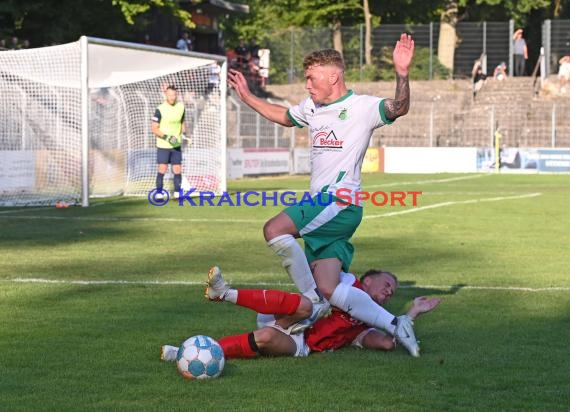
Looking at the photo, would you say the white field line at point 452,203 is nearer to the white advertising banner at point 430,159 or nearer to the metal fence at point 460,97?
the metal fence at point 460,97

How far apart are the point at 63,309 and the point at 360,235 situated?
7154 millimetres

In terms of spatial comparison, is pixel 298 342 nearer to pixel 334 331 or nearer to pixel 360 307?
pixel 334 331

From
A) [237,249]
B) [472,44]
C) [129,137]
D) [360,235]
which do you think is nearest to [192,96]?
[129,137]

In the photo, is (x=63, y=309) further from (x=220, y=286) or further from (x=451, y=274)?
(x=451, y=274)

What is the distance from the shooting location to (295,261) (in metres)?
7.27

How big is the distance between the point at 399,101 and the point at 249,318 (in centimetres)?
202

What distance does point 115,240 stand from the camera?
14445 millimetres

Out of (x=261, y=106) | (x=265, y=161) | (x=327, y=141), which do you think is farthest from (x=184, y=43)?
(x=327, y=141)

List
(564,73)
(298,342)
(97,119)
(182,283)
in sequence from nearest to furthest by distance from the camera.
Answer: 1. (298,342)
2. (182,283)
3. (97,119)
4. (564,73)

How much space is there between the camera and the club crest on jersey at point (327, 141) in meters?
7.61

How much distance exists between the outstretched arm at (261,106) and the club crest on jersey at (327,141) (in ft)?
1.28

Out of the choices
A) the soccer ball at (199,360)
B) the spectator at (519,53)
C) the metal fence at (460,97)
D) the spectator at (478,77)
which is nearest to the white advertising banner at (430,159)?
the metal fence at (460,97)

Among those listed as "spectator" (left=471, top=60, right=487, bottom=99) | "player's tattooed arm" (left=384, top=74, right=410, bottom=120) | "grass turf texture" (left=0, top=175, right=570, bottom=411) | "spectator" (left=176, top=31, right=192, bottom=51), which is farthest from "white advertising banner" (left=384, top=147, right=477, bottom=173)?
"player's tattooed arm" (left=384, top=74, right=410, bottom=120)

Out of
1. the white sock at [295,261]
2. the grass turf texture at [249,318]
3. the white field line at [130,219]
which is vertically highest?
the white sock at [295,261]
